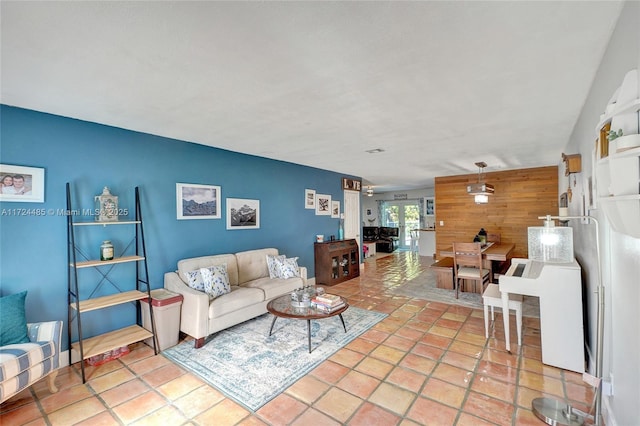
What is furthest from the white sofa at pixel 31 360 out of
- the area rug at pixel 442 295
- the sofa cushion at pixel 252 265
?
the area rug at pixel 442 295

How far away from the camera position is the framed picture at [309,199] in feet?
18.8

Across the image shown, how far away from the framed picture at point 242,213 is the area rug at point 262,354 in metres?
1.45

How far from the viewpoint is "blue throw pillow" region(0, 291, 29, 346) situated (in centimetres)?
217

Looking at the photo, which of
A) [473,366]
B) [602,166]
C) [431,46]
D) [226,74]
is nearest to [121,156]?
[226,74]

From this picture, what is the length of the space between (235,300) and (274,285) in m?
0.68

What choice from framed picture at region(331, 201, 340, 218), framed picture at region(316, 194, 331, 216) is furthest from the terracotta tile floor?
framed picture at region(331, 201, 340, 218)

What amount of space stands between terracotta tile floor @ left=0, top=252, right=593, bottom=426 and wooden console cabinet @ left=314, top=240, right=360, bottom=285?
244 cm

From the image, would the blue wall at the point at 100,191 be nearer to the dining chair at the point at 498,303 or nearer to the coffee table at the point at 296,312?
the coffee table at the point at 296,312

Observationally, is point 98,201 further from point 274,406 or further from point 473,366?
point 473,366

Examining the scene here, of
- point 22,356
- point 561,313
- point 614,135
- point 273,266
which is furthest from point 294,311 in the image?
point 614,135

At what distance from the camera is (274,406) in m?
2.11

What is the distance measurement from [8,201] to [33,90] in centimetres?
103

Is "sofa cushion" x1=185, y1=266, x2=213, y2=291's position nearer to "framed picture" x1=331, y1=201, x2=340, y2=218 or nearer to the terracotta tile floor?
the terracotta tile floor

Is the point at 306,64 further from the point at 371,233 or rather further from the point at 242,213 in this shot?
the point at 371,233
